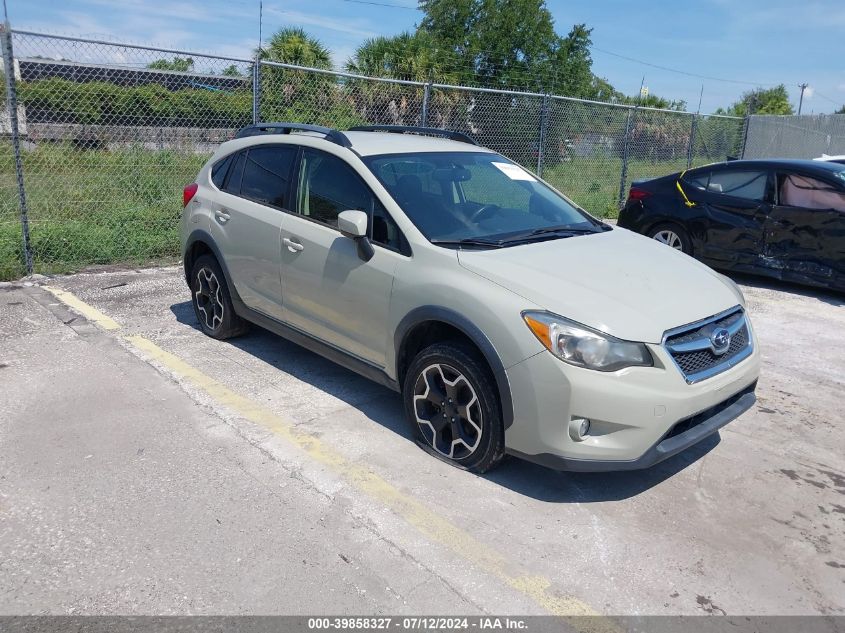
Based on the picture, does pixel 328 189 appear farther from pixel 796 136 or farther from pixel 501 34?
pixel 501 34

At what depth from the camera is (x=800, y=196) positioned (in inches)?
313

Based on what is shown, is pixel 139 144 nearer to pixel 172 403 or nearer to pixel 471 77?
pixel 172 403

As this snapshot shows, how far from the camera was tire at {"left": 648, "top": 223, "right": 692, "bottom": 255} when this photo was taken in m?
8.79

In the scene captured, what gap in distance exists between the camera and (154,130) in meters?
9.27

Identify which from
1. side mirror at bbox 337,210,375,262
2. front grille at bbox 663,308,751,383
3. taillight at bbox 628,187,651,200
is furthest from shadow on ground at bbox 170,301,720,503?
taillight at bbox 628,187,651,200

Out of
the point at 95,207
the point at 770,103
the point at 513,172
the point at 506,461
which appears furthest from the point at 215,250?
the point at 770,103

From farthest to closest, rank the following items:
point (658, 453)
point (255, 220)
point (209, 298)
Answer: point (209, 298) < point (255, 220) < point (658, 453)

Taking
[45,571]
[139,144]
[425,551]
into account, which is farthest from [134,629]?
[139,144]

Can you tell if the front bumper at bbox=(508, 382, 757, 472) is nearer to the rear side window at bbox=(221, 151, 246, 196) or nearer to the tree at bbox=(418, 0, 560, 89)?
the rear side window at bbox=(221, 151, 246, 196)

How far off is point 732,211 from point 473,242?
558 centimetres

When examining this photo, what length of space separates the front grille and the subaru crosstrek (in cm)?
1

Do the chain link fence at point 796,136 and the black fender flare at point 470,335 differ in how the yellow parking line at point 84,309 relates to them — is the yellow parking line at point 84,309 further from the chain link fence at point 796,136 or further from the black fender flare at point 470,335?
the chain link fence at point 796,136

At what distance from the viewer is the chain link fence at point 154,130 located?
796 centimetres

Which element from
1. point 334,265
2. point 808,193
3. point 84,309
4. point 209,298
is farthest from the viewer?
point 808,193
